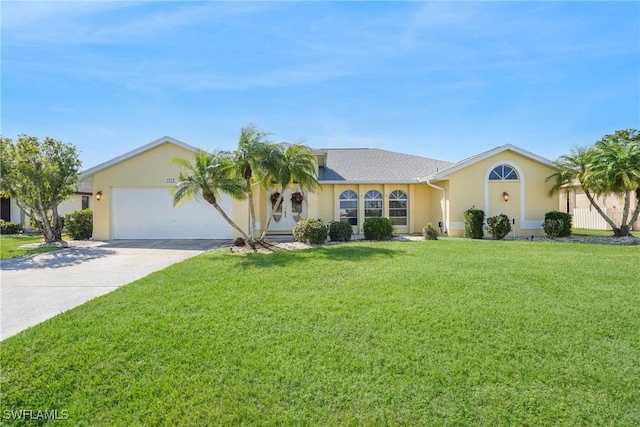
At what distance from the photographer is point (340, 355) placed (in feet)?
12.9

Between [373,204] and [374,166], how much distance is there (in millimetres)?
2848

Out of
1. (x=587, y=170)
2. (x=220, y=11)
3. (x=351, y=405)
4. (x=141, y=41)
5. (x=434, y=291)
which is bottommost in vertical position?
(x=351, y=405)

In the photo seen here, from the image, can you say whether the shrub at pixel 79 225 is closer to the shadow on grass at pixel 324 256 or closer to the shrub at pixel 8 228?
the shrub at pixel 8 228

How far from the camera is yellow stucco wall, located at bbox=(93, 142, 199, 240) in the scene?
15.3m

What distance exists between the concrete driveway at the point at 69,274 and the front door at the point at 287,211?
177 inches

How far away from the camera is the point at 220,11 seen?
921 cm

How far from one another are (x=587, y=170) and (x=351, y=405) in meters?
16.7

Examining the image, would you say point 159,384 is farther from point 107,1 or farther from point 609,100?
point 609,100

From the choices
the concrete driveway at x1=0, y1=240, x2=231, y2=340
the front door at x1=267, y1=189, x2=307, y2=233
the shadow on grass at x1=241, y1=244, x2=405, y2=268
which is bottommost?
the concrete driveway at x1=0, y1=240, x2=231, y2=340

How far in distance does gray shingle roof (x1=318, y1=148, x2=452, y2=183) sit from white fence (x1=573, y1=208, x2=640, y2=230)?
11.2 meters

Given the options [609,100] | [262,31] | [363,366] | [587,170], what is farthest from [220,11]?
[609,100]

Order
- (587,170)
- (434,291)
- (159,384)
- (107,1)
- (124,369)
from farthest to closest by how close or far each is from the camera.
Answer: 1. (587,170)
2. (107,1)
3. (434,291)
4. (124,369)
5. (159,384)

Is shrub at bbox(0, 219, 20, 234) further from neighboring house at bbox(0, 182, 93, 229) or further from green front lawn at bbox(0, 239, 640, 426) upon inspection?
green front lawn at bbox(0, 239, 640, 426)

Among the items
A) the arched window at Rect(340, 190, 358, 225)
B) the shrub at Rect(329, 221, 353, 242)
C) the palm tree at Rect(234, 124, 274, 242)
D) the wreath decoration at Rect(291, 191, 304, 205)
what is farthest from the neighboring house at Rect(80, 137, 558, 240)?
the palm tree at Rect(234, 124, 274, 242)
